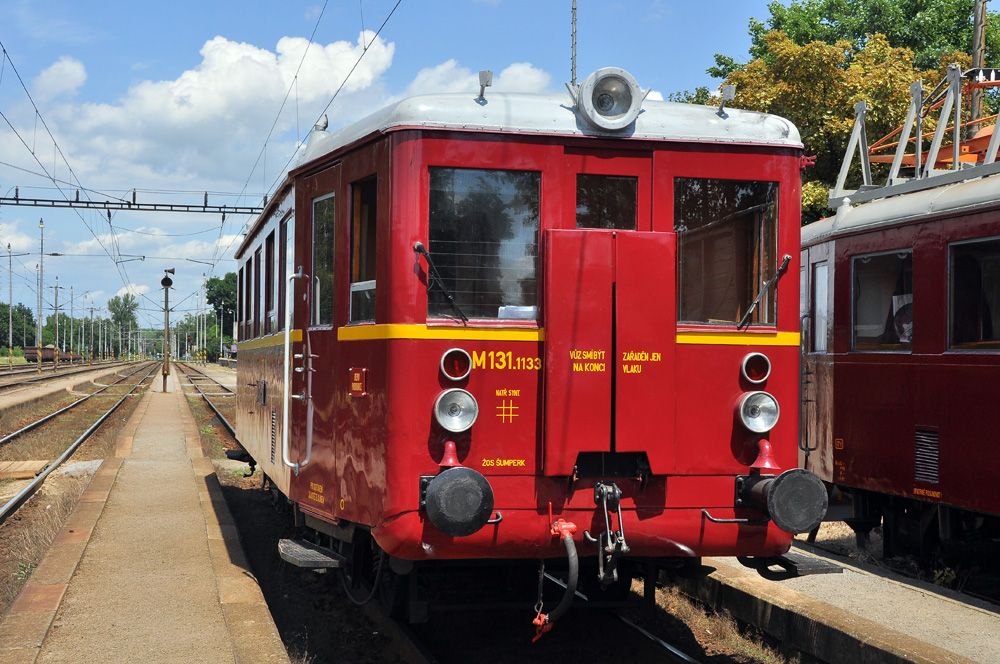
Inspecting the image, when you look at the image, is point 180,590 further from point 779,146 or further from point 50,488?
point 50,488

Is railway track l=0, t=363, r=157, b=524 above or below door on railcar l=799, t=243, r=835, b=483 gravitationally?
below

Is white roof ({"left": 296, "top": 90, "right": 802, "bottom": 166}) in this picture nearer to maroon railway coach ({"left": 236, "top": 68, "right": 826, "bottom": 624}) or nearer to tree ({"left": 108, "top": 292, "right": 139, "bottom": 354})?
maroon railway coach ({"left": 236, "top": 68, "right": 826, "bottom": 624})

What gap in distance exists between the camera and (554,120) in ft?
16.4

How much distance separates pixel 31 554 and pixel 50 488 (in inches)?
174

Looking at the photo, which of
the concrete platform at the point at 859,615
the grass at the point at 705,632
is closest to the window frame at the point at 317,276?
the concrete platform at the point at 859,615

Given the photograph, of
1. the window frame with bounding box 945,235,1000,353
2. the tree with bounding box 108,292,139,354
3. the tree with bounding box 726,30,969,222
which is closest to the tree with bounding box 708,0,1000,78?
the tree with bounding box 726,30,969,222

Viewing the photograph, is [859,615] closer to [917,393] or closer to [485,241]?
Answer: [917,393]

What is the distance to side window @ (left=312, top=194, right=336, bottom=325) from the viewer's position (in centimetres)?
574

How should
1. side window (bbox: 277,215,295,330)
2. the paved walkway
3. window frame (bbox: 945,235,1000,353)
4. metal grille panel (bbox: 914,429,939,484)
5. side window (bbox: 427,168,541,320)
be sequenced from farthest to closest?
metal grille panel (bbox: 914,429,939,484), window frame (bbox: 945,235,1000,353), side window (bbox: 277,215,295,330), the paved walkway, side window (bbox: 427,168,541,320)

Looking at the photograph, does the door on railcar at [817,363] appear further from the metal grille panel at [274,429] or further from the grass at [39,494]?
the grass at [39,494]

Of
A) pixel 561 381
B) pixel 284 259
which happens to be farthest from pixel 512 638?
pixel 284 259

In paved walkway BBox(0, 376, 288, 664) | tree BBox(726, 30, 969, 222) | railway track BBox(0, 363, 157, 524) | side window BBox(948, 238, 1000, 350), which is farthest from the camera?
tree BBox(726, 30, 969, 222)

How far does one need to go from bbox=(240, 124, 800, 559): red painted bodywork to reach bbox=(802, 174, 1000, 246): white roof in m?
3.04

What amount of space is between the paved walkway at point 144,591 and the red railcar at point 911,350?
16.5ft
